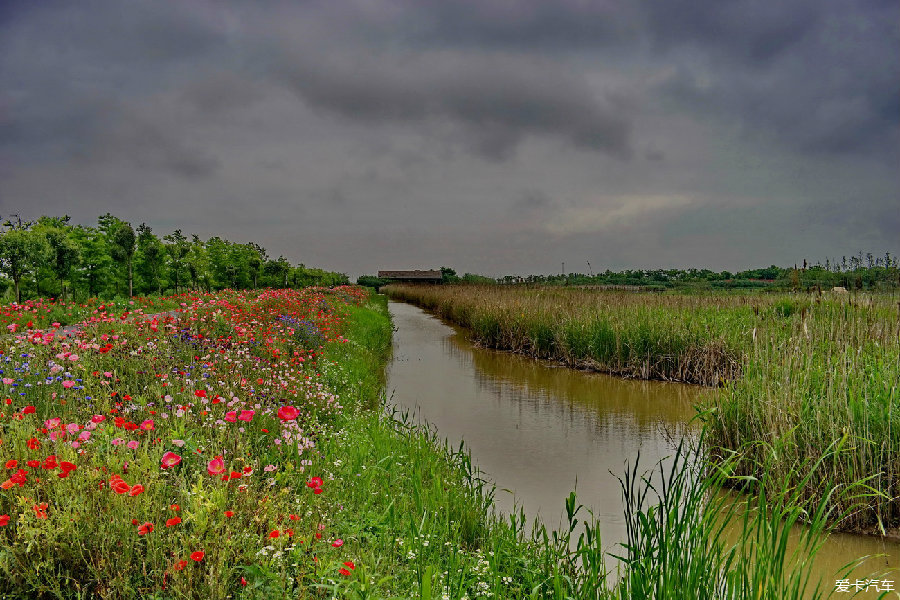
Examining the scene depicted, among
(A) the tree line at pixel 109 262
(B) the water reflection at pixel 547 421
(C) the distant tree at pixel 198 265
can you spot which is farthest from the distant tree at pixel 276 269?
(B) the water reflection at pixel 547 421

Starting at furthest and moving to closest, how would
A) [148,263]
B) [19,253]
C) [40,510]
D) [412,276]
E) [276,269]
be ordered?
[412,276] → [276,269] → [148,263] → [19,253] → [40,510]

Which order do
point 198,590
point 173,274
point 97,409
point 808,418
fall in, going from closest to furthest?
point 198,590 → point 97,409 → point 808,418 → point 173,274

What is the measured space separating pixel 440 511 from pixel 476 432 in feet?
14.0

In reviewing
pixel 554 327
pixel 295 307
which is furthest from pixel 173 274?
pixel 554 327

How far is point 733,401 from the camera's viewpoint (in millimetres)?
6180

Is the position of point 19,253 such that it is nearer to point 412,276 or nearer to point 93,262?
point 93,262

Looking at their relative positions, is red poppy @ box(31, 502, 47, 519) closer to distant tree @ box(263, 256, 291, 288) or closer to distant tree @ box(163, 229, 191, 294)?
distant tree @ box(163, 229, 191, 294)

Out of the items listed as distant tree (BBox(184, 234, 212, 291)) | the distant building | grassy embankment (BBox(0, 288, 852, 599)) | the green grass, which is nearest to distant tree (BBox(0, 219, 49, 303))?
distant tree (BBox(184, 234, 212, 291))

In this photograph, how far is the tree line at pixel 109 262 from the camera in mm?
23609

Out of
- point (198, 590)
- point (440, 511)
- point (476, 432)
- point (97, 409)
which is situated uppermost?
point (97, 409)

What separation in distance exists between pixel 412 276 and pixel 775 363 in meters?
97.1

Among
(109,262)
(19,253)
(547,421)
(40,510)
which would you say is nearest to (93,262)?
(109,262)

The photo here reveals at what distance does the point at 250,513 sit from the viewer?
2865 mm

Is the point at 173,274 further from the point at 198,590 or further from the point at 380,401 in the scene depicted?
the point at 198,590
